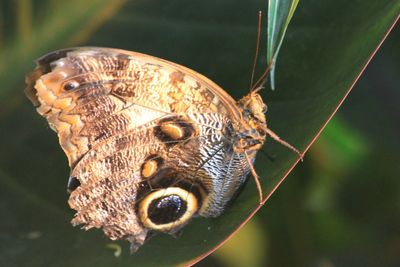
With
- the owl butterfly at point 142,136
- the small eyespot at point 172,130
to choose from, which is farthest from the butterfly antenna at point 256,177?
the small eyespot at point 172,130

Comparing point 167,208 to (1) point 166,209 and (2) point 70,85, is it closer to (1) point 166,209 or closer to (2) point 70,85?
(1) point 166,209

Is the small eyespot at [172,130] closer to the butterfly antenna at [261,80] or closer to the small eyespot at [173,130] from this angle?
the small eyespot at [173,130]

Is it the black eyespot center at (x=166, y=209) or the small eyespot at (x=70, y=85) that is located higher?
the small eyespot at (x=70, y=85)

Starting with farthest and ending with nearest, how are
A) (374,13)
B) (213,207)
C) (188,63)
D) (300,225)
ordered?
(300,225), (188,63), (213,207), (374,13)

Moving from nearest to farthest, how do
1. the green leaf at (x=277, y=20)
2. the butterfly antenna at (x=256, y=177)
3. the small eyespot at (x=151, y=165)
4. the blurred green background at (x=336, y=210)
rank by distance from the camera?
the green leaf at (x=277, y=20)
the butterfly antenna at (x=256, y=177)
the small eyespot at (x=151, y=165)
the blurred green background at (x=336, y=210)

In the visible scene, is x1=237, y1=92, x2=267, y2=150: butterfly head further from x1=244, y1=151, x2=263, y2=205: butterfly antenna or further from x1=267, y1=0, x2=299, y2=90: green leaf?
x1=267, y1=0, x2=299, y2=90: green leaf

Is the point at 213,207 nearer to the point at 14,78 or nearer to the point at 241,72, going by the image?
the point at 241,72

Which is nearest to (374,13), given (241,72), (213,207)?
(241,72)

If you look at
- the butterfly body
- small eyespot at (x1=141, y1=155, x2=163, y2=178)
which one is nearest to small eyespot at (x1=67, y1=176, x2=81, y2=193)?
the butterfly body
